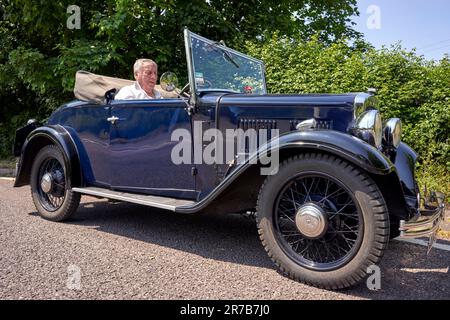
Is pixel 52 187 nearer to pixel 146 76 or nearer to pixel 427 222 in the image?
pixel 146 76

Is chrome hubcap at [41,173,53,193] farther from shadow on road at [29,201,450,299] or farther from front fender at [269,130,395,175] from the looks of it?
front fender at [269,130,395,175]

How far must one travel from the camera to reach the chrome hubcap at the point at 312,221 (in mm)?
2547

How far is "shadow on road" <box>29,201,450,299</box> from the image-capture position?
8.62 ft

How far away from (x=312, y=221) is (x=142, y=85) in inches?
92.8

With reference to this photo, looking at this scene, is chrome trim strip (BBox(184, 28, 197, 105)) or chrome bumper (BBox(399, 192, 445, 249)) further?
chrome trim strip (BBox(184, 28, 197, 105))

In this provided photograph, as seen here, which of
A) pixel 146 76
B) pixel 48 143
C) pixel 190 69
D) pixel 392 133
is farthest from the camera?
pixel 48 143

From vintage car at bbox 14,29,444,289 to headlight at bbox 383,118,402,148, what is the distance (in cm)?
1

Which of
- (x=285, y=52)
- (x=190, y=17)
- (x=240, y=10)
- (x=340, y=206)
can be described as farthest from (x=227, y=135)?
(x=240, y=10)

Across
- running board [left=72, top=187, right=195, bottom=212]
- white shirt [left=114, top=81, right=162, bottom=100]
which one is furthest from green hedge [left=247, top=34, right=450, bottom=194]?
running board [left=72, top=187, right=195, bottom=212]

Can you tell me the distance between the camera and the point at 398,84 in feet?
18.5

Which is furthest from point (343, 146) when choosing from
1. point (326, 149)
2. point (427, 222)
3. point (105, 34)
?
point (105, 34)

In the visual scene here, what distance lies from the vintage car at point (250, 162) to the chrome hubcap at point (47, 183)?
2cm

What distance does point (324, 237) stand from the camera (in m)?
2.69
